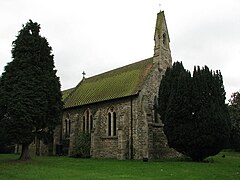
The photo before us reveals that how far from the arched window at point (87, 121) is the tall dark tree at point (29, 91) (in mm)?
7748

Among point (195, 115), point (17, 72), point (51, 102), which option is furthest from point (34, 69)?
point (195, 115)

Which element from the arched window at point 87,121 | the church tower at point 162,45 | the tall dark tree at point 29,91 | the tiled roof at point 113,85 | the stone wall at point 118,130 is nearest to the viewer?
the tall dark tree at point 29,91

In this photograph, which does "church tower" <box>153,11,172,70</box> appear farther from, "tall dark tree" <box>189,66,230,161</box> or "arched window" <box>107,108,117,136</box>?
"arched window" <box>107,108,117,136</box>

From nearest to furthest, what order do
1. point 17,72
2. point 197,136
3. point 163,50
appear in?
point 197,136 → point 17,72 → point 163,50

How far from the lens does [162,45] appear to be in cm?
3744

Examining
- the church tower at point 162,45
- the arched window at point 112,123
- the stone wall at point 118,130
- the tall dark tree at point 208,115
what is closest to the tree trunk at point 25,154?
the stone wall at point 118,130

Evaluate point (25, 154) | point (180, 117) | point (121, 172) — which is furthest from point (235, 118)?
point (121, 172)

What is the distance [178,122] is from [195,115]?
1675 millimetres

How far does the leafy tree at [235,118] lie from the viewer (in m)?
55.0

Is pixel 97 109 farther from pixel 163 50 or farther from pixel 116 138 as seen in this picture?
pixel 163 50

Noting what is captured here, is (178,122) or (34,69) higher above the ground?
(34,69)

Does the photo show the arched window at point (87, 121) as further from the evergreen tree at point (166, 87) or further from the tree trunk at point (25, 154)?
the evergreen tree at point (166, 87)

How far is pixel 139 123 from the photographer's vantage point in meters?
33.5

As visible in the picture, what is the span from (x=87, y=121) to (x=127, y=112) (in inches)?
305
